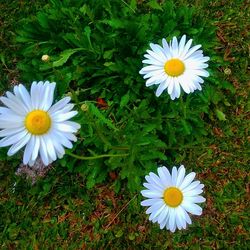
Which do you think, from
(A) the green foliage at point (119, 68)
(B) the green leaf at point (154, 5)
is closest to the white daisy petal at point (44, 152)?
(A) the green foliage at point (119, 68)

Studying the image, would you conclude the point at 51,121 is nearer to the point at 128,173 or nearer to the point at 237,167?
the point at 128,173

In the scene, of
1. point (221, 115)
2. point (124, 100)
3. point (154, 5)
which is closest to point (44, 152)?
point (124, 100)

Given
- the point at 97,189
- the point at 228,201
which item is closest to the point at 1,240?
the point at 97,189

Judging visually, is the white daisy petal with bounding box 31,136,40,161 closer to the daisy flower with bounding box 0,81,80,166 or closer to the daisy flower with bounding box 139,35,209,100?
the daisy flower with bounding box 0,81,80,166

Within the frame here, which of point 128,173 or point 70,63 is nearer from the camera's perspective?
point 128,173

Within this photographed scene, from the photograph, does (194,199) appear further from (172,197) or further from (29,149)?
(29,149)

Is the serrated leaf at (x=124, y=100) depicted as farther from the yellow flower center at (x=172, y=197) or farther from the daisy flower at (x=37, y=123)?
the daisy flower at (x=37, y=123)

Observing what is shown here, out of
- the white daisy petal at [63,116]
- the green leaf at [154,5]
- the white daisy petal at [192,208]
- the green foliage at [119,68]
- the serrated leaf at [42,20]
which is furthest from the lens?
the green leaf at [154,5]
